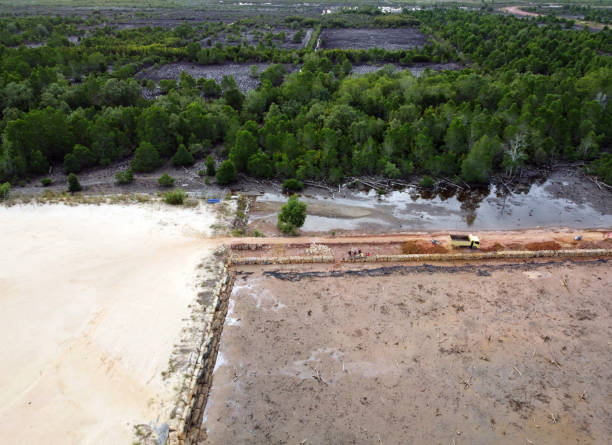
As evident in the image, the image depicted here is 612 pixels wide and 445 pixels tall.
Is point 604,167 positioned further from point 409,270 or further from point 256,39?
point 256,39

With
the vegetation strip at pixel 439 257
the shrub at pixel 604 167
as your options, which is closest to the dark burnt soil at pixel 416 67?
the shrub at pixel 604 167

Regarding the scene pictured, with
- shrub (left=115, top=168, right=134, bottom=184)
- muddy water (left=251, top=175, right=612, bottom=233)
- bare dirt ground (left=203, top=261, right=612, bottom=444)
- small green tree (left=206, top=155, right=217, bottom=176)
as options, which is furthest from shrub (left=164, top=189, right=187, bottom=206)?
bare dirt ground (left=203, top=261, right=612, bottom=444)

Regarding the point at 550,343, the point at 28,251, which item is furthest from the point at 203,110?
the point at 550,343

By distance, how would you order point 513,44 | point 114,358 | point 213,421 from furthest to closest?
point 513,44
point 114,358
point 213,421

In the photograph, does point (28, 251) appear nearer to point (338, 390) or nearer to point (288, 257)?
point (288, 257)

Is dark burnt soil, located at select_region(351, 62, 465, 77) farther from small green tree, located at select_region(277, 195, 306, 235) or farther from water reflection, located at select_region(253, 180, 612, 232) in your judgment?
small green tree, located at select_region(277, 195, 306, 235)

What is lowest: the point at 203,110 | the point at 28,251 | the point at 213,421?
the point at 213,421
